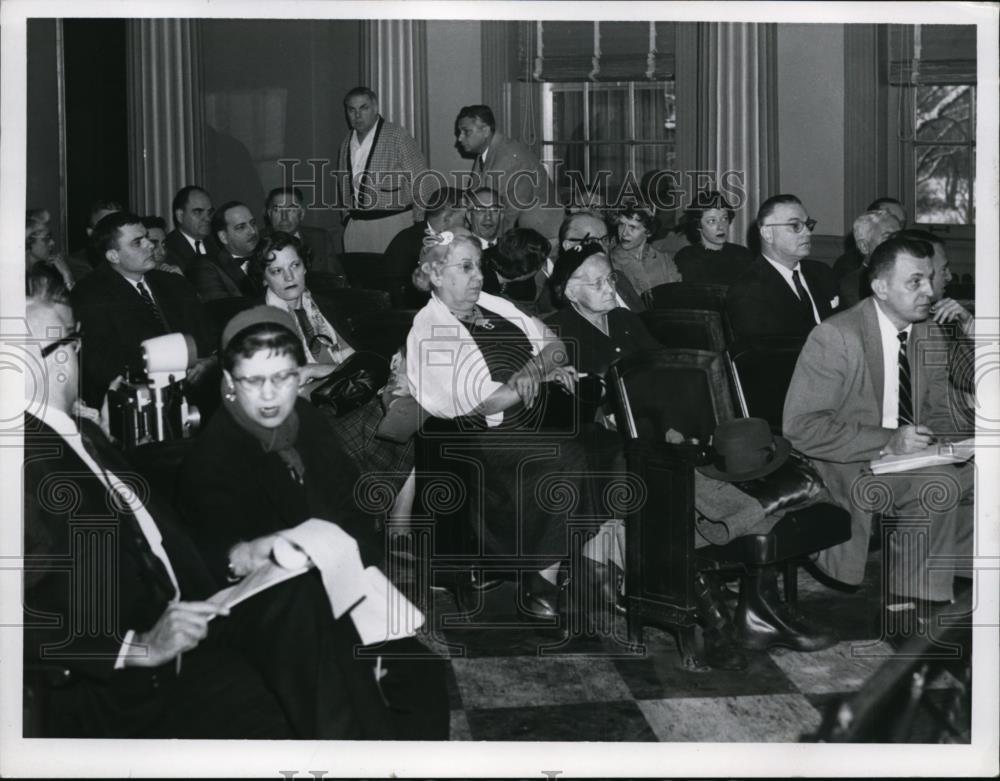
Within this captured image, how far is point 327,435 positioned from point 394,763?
1055 millimetres

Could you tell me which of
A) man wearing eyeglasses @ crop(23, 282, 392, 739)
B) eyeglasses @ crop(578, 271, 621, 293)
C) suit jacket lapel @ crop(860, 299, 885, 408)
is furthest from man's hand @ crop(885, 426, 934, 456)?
man wearing eyeglasses @ crop(23, 282, 392, 739)

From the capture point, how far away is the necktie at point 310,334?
4.80 m

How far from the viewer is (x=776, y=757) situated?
4.00 m

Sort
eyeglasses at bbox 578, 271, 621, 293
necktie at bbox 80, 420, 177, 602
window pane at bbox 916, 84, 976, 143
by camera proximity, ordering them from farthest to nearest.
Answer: window pane at bbox 916, 84, 976, 143
eyeglasses at bbox 578, 271, 621, 293
necktie at bbox 80, 420, 177, 602

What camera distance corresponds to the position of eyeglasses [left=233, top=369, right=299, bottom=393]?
393 centimetres

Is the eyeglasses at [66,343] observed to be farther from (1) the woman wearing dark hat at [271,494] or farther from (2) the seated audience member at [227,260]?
(2) the seated audience member at [227,260]

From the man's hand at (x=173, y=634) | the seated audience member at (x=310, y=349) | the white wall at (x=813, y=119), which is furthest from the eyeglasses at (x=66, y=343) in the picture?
the white wall at (x=813, y=119)

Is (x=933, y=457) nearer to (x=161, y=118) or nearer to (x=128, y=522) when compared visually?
(x=128, y=522)

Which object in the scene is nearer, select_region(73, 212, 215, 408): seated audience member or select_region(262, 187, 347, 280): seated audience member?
select_region(73, 212, 215, 408): seated audience member

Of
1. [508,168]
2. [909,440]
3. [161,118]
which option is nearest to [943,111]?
[508,168]

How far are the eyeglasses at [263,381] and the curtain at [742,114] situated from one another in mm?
3386

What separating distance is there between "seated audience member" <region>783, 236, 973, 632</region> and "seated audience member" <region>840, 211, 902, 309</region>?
0.75 metres

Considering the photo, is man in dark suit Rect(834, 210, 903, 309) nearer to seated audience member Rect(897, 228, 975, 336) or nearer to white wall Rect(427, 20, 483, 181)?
seated audience member Rect(897, 228, 975, 336)

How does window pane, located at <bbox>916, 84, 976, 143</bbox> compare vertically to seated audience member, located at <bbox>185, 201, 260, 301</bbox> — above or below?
above
